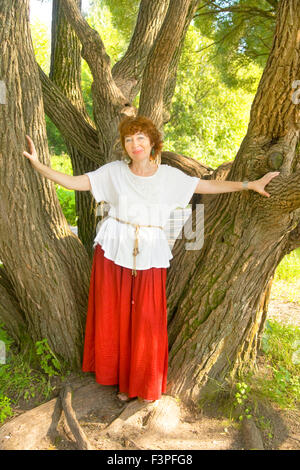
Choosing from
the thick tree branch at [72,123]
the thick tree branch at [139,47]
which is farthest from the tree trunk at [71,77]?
the thick tree branch at [139,47]

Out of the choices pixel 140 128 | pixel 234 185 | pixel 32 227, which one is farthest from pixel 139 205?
pixel 32 227

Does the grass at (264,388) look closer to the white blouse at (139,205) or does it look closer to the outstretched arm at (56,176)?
the white blouse at (139,205)

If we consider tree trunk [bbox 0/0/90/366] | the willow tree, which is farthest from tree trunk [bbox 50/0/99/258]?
tree trunk [bbox 0/0/90/366]

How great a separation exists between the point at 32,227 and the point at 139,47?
2.24 metres

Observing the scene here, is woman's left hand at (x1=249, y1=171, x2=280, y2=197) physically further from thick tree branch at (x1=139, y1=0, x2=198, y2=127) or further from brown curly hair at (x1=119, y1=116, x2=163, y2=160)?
thick tree branch at (x1=139, y1=0, x2=198, y2=127)

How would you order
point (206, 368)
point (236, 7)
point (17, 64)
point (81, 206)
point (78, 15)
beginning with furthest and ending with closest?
point (236, 7), point (81, 206), point (78, 15), point (206, 368), point (17, 64)

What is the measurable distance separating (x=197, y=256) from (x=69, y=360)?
43.0 inches

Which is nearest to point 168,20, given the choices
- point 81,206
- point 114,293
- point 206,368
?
point 81,206

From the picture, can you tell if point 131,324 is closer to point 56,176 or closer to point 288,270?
point 56,176

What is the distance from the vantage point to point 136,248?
286 centimetres

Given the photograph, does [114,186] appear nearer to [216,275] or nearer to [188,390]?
[216,275]

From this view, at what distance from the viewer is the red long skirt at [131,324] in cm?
287

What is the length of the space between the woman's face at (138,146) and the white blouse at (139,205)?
10cm

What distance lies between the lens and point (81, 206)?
15.4 feet
